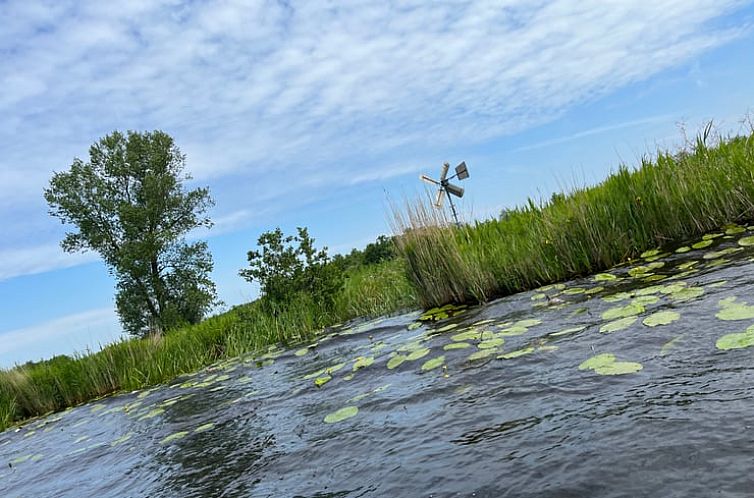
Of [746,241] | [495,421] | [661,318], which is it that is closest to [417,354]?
[495,421]

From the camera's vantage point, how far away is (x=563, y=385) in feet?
9.21

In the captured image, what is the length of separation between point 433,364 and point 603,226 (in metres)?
3.70

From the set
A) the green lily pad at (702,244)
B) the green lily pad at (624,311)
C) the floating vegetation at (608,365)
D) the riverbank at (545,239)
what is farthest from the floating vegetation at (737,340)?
the riverbank at (545,239)

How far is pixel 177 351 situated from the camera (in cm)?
1041

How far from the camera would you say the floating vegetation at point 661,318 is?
3250 millimetres

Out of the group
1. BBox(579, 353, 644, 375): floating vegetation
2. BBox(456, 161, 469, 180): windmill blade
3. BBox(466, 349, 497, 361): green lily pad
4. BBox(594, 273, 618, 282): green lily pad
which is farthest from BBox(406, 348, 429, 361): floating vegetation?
BBox(456, 161, 469, 180): windmill blade

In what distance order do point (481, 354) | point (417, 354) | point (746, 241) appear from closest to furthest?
point (481, 354) < point (417, 354) < point (746, 241)

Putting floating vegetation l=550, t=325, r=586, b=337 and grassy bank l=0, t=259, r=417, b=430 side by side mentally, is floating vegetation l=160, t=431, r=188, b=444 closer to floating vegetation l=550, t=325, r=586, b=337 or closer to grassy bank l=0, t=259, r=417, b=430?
floating vegetation l=550, t=325, r=586, b=337

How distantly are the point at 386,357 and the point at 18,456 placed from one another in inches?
191

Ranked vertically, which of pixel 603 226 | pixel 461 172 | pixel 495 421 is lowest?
pixel 495 421

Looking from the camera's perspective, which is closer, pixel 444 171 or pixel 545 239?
pixel 545 239

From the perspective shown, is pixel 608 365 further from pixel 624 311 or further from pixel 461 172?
pixel 461 172

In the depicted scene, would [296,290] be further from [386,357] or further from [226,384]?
[386,357]

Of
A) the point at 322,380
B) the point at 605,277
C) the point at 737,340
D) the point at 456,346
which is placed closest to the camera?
the point at 737,340
